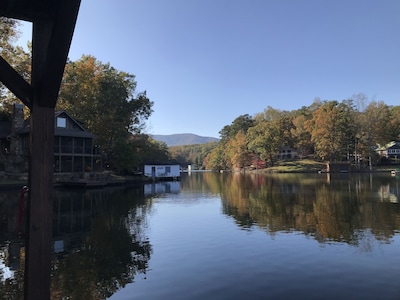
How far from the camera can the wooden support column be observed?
349cm

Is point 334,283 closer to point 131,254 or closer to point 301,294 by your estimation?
point 301,294

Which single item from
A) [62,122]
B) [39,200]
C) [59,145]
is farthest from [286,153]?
[39,200]

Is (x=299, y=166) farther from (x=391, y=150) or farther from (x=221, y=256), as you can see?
(x=221, y=256)

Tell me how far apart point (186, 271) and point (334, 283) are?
331 cm

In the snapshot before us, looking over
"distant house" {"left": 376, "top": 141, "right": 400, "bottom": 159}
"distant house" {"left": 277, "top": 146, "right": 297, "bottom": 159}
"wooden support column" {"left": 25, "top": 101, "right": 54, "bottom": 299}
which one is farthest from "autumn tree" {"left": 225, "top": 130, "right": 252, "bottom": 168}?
"wooden support column" {"left": 25, "top": 101, "right": 54, "bottom": 299}

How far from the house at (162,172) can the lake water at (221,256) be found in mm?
40007

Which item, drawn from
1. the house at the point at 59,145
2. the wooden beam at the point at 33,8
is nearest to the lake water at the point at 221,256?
the wooden beam at the point at 33,8

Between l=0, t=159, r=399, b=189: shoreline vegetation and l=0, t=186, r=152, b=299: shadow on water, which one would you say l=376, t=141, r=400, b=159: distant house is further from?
l=0, t=186, r=152, b=299: shadow on water

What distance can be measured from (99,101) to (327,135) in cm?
5133

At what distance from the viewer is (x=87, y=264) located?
8164 millimetres

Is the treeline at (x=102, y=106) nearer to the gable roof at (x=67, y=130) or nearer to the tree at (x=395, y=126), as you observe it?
the gable roof at (x=67, y=130)

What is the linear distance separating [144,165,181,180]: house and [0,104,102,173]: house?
597 inches

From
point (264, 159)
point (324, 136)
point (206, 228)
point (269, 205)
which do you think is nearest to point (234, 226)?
point (206, 228)

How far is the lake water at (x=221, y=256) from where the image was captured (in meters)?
6.50
